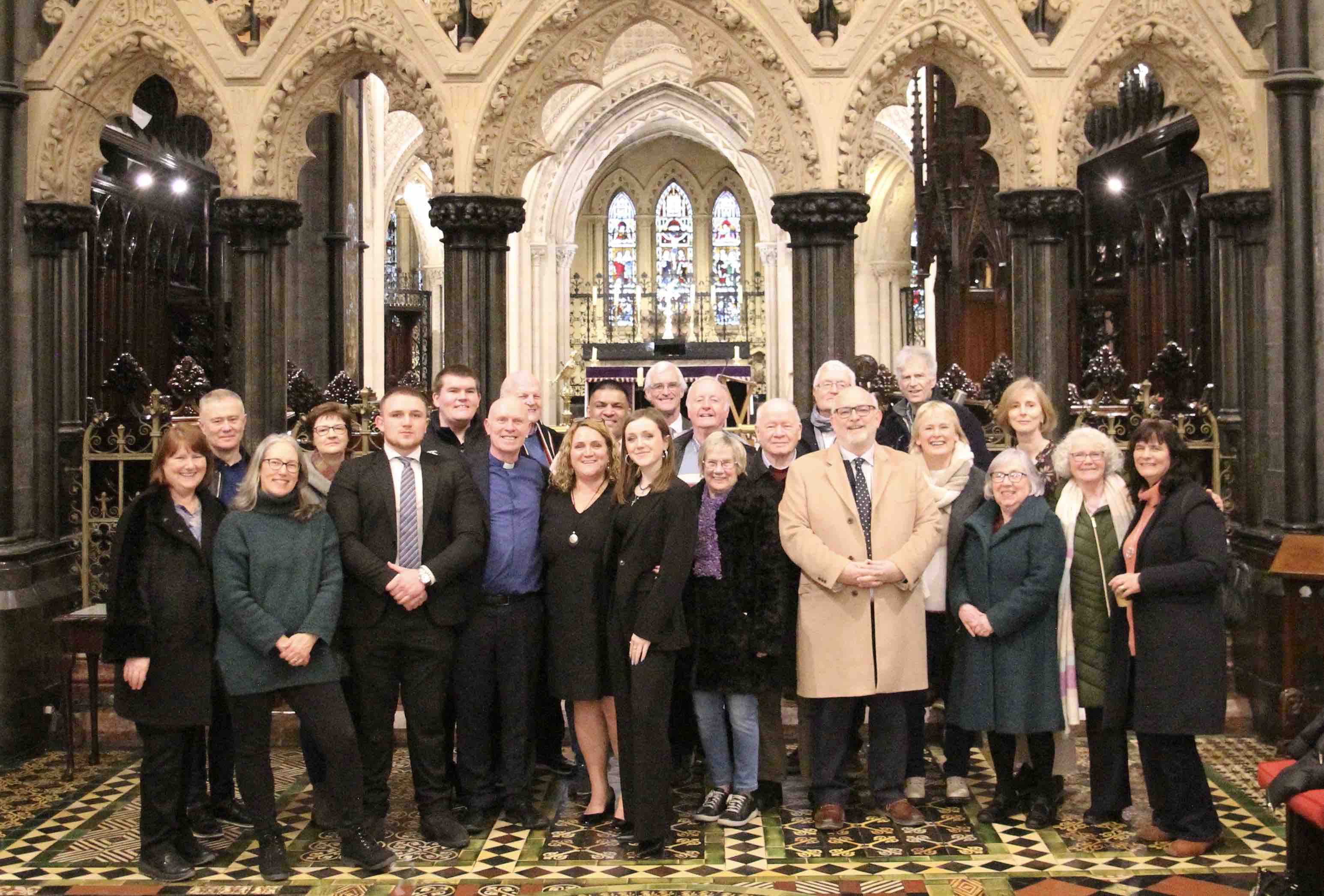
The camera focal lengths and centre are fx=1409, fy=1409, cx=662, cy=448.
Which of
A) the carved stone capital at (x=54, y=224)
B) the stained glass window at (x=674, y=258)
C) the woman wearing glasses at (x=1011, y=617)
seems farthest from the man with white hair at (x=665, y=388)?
the stained glass window at (x=674, y=258)

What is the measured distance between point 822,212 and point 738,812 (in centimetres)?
300

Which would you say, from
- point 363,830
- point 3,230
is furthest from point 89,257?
point 363,830

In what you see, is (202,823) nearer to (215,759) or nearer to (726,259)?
(215,759)

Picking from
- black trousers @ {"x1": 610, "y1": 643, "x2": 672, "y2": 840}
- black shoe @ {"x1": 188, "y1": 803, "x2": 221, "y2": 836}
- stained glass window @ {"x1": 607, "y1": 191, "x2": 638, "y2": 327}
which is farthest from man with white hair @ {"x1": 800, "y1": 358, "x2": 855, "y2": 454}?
stained glass window @ {"x1": 607, "y1": 191, "x2": 638, "y2": 327}

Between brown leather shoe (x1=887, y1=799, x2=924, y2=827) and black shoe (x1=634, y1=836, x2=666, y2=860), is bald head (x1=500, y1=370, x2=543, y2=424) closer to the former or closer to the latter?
black shoe (x1=634, y1=836, x2=666, y2=860)

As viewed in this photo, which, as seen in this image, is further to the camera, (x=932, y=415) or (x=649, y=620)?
(x=932, y=415)

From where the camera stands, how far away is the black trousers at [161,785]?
15.1 ft

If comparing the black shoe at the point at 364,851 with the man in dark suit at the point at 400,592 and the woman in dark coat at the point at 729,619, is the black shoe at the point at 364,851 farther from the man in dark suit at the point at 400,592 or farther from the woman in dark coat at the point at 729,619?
the woman in dark coat at the point at 729,619

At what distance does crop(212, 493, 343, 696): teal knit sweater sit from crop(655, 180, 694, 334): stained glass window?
2358 cm

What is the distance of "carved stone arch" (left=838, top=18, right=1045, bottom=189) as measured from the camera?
6723mm

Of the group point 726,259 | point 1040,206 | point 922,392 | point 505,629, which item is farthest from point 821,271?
point 726,259

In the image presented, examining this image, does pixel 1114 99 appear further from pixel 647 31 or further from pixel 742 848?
pixel 647 31

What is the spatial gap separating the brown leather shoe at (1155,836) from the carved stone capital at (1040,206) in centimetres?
302

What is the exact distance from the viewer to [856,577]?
4867mm
